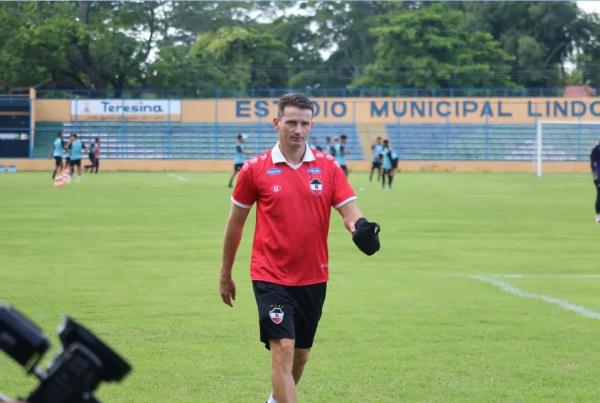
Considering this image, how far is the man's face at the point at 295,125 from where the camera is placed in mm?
6988

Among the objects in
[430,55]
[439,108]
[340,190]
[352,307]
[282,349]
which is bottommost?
[352,307]

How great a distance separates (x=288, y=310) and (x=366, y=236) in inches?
29.9

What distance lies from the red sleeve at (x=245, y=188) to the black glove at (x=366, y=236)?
841 mm

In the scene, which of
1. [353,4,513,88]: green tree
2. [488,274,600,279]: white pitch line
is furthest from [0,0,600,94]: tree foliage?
[488,274,600,279]: white pitch line

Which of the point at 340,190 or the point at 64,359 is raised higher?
the point at 340,190

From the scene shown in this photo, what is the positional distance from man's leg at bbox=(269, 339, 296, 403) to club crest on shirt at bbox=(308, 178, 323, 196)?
2.83ft

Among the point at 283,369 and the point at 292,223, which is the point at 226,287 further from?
the point at 283,369

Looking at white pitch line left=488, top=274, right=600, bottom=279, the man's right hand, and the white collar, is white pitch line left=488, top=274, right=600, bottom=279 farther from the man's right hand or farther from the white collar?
the white collar

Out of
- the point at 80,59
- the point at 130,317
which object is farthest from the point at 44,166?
the point at 130,317

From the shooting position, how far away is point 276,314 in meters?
6.98

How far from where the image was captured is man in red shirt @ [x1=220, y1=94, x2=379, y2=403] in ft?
23.0

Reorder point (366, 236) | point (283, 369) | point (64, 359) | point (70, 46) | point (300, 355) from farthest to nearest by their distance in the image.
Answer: point (70, 46) → point (300, 355) → point (283, 369) → point (366, 236) → point (64, 359)

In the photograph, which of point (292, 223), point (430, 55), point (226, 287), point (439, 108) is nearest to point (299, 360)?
point (226, 287)

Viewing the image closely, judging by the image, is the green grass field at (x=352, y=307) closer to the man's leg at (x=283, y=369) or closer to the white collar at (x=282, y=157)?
the man's leg at (x=283, y=369)
